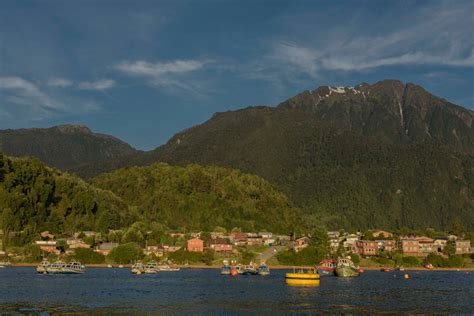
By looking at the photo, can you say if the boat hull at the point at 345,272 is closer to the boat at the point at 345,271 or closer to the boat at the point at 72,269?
the boat at the point at 345,271

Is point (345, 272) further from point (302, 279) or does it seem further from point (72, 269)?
A: point (72, 269)

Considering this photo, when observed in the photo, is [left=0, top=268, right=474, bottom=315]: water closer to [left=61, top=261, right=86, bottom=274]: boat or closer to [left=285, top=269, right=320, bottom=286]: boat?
[left=285, top=269, right=320, bottom=286]: boat

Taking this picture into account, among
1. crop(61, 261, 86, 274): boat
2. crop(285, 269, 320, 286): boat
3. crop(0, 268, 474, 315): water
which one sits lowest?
crop(0, 268, 474, 315): water

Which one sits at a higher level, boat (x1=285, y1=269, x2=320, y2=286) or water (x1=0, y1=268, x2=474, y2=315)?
boat (x1=285, y1=269, x2=320, y2=286)

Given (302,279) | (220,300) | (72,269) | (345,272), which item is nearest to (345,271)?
(345,272)

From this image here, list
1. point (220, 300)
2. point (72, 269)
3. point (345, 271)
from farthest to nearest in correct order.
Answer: point (72, 269), point (345, 271), point (220, 300)

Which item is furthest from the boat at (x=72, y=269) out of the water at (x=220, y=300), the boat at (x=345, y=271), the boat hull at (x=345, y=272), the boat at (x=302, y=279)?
the boat at (x=302, y=279)

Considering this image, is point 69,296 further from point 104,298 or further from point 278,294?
point 278,294

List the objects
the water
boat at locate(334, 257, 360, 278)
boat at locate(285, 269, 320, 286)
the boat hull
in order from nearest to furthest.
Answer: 1. the water
2. boat at locate(285, 269, 320, 286)
3. the boat hull
4. boat at locate(334, 257, 360, 278)

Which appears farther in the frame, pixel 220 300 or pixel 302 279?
pixel 302 279

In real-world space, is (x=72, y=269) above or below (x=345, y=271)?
above

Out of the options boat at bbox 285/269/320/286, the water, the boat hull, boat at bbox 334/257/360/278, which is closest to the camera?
the water

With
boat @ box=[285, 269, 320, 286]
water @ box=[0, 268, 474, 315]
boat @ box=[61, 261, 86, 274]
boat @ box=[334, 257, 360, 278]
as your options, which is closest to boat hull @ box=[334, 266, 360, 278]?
boat @ box=[334, 257, 360, 278]

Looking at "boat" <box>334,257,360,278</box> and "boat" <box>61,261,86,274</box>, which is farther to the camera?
"boat" <box>61,261,86,274</box>
